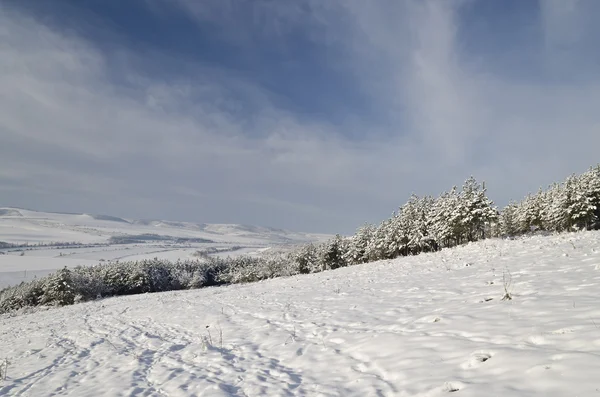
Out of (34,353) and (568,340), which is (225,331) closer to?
(34,353)

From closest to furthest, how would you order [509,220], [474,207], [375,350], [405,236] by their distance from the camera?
1. [375,350]
2. [474,207]
3. [405,236]
4. [509,220]

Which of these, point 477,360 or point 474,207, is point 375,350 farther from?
point 474,207

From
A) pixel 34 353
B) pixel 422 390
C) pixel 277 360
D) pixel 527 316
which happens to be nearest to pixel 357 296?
pixel 277 360

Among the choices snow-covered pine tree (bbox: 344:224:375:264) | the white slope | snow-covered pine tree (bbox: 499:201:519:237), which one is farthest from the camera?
snow-covered pine tree (bbox: 499:201:519:237)

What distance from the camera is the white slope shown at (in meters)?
5.25

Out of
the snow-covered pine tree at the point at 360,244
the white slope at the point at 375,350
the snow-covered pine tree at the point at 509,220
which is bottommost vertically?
the white slope at the point at 375,350

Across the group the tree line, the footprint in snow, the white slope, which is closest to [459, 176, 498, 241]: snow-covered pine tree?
the tree line

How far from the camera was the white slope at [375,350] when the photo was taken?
5.25 metres

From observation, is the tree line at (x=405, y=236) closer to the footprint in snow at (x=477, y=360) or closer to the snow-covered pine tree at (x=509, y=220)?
the snow-covered pine tree at (x=509, y=220)

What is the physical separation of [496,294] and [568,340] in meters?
4.90

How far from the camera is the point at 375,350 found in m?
7.64

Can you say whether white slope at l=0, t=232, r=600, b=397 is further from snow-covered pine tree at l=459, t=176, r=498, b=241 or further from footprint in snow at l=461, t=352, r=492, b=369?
snow-covered pine tree at l=459, t=176, r=498, b=241

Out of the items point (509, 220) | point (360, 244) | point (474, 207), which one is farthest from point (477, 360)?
point (509, 220)

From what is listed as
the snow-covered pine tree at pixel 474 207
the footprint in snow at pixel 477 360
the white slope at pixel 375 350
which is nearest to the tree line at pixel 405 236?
the snow-covered pine tree at pixel 474 207
